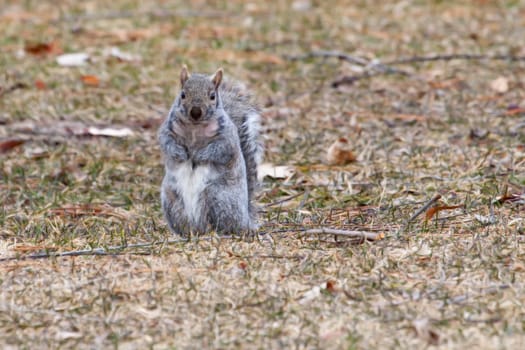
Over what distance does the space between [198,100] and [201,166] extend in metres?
0.27

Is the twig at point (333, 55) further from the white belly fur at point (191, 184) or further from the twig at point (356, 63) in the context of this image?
the white belly fur at point (191, 184)

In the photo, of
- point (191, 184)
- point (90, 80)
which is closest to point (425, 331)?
point (191, 184)

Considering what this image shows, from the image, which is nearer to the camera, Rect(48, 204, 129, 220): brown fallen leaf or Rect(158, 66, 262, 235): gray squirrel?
Rect(158, 66, 262, 235): gray squirrel

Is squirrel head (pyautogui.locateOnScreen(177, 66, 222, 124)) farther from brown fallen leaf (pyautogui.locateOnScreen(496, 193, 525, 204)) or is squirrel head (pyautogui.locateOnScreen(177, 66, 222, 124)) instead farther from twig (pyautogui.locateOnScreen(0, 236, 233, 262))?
brown fallen leaf (pyautogui.locateOnScreen(496, 193, 525, 204))

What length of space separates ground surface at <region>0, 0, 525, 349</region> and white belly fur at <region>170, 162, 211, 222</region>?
0.72 feet

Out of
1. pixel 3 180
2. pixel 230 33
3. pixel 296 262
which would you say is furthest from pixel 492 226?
pixel 230 33

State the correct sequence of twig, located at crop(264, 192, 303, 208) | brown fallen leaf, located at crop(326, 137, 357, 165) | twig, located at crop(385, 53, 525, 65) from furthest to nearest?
twig, located at crop(385, 53, 525, 65), brown fallen leaf, located at crop(326, 137, 357, 165), twig, located at crop(264, 192, 303, 208)

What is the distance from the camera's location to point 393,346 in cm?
→ 295

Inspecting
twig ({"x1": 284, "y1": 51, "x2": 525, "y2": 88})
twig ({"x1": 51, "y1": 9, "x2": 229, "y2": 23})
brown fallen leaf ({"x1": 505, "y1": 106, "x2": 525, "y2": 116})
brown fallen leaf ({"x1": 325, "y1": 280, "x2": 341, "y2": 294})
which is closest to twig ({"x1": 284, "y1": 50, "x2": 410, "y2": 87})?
twig ({"x1": 284, "y1": 51, "x2": 525, "y2": 88})

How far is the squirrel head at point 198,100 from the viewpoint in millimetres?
4008

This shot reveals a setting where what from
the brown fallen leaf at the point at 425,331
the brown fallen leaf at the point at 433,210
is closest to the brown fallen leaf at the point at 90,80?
the brown fallen leaf at the point at 433,210

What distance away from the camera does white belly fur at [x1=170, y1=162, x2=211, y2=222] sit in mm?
4051

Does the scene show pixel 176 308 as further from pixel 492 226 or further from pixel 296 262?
pixel 492 226

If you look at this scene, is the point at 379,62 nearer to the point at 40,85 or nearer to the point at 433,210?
the point at 40,85
